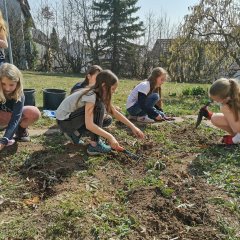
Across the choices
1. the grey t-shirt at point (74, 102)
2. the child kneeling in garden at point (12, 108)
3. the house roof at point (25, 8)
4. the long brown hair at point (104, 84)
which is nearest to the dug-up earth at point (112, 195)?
the child kneeling in garden at point (12, 108)

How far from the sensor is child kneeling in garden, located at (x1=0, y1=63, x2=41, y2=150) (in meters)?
3.44

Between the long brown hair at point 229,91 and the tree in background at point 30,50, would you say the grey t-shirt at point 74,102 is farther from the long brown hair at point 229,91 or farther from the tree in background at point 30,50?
the tree in background at point 30,50

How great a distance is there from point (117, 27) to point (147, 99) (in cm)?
1664

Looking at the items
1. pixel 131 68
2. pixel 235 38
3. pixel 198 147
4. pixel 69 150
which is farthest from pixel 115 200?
pixel 131 68

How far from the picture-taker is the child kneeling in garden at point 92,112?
3.36 meters

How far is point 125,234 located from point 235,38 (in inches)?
315

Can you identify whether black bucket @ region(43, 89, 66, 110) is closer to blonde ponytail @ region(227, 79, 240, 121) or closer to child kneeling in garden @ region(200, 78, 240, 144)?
child kneeling in garden @ region(200, 78, 240, 144)

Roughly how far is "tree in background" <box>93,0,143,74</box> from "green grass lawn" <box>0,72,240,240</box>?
56.7 ft

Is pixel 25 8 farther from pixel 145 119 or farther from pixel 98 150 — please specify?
pixel 98 150

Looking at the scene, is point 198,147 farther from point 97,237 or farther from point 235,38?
point 235,38

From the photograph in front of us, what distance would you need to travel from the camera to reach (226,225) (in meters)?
2.25

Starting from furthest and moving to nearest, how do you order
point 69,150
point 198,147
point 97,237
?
point 198,147
point 69,150
point 97,237

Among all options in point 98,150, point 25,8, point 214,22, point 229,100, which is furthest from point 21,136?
point 25,8

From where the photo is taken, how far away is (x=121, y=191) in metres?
2.78
